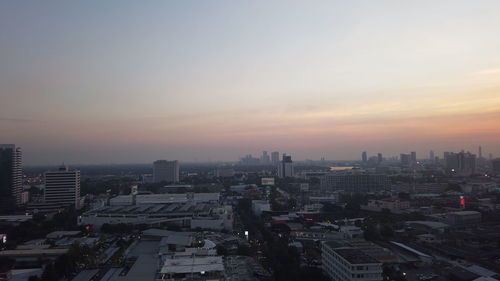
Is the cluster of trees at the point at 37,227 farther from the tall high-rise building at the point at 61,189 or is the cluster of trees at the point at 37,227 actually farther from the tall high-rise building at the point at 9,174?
the tall high-rise building at the point at 9,174

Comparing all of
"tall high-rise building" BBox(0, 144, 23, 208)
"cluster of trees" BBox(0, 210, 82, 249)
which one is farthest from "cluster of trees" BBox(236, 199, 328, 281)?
"tall high-rise building" BBox(0, 144, 23, 208)

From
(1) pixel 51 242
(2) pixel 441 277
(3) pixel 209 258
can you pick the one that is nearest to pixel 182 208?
(1) pixel 51 242

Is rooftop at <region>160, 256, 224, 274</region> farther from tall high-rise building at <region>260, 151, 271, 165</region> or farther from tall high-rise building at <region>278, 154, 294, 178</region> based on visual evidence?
tall high-rise building at <region>260, 151, 271, 165</region>

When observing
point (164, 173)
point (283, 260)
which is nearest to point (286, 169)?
point (164, 173)

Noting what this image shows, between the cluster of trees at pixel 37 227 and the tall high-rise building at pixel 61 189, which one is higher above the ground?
the tall high-rise building at pixel 61 189

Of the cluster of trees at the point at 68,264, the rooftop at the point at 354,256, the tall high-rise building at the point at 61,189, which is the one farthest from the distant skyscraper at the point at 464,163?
the cluster of trees at the point at 68,264

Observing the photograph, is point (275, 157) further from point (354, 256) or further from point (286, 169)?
point (354, 256)
